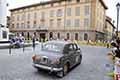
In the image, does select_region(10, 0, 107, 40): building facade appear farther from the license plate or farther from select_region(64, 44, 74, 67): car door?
the license plate

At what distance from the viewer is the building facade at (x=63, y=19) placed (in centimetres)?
5600

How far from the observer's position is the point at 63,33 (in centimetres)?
6191

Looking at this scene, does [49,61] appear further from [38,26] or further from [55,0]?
[38,26]

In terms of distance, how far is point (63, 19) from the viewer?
6197 cm

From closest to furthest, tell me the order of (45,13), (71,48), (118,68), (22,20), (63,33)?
(118,68) < (71,48) < (63,33) < (45,13) < (22,20)

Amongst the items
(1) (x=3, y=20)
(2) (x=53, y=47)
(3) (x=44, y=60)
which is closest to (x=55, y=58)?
(3) (x=44, y=60)

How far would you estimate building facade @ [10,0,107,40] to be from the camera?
5600 centimetres

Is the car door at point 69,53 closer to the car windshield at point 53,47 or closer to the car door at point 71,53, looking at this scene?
the car door at point 71,53

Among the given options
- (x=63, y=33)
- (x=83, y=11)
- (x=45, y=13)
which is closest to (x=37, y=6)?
(x=45, y=13)

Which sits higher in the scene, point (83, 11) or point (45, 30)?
point (83, 11)

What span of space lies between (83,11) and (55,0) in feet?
36.6

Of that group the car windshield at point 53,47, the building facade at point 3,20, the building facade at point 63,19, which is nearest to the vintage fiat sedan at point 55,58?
the car windshield at point 53,47

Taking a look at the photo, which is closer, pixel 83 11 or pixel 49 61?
pixel 49 61

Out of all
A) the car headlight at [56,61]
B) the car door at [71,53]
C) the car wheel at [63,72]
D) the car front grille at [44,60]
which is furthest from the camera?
the car door at [71,53]
